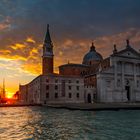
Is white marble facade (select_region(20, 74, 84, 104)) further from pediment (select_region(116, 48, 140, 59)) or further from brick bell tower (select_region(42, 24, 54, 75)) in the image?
pediment (select_region(116, 48, 140, 59))

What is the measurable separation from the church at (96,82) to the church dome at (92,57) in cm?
1475

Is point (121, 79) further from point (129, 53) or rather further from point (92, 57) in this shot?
point (92, 57)

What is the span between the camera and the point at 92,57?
84188 mm

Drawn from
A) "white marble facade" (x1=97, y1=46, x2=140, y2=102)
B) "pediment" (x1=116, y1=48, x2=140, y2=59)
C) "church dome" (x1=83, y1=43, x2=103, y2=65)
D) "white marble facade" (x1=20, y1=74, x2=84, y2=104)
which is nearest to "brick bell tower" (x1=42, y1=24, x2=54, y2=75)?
"white marble facade" (x1=20, y1=74, x2=84, y2=104)

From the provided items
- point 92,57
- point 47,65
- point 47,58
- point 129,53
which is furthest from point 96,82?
point 92,57

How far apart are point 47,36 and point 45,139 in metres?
56.4

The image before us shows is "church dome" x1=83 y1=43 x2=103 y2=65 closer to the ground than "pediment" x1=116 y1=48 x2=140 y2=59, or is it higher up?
higher up

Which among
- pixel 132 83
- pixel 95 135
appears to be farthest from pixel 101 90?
pixel 95 135

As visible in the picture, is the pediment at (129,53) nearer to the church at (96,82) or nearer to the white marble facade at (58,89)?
the church at (96,82)

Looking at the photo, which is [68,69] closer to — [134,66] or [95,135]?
[134,66]

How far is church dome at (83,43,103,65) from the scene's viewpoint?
83306 mm

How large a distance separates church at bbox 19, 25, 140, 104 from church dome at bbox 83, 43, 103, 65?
14.7 meters

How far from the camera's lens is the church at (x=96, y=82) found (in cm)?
5688

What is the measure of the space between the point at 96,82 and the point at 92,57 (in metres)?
22.5
